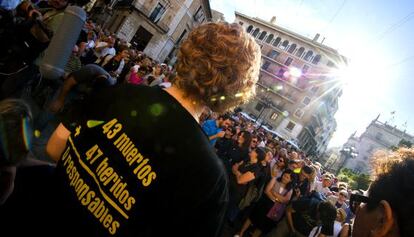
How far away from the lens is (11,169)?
0.98 metres

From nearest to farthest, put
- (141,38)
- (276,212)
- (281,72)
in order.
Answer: (276,212)
(141,38)
(281,72)

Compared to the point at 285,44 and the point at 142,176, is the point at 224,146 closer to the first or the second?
the point at 142,176

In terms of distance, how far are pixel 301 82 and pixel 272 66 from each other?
19.3 feet

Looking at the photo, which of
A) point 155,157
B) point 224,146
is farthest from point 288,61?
point 155,157

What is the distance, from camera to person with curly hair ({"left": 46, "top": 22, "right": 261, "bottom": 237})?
1004 mm

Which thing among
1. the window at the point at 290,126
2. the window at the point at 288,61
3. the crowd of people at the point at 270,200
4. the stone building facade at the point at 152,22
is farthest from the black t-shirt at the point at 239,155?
the window at the point at 288,61

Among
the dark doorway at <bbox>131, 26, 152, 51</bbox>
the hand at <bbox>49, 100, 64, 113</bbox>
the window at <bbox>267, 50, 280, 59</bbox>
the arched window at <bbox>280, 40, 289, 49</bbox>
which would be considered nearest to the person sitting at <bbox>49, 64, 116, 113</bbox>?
the hand at <bbox>49, 100, 64, 113</bbox>

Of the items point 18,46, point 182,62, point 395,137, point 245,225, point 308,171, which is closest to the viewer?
point 182,62

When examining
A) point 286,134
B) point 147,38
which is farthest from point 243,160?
point 286,134

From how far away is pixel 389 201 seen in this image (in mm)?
1134

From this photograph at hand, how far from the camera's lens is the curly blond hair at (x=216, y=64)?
1.23 meters

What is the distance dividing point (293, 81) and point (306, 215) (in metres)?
44.9

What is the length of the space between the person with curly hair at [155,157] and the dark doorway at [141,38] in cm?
2935

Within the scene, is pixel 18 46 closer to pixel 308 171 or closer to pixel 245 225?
pixel 245 225
